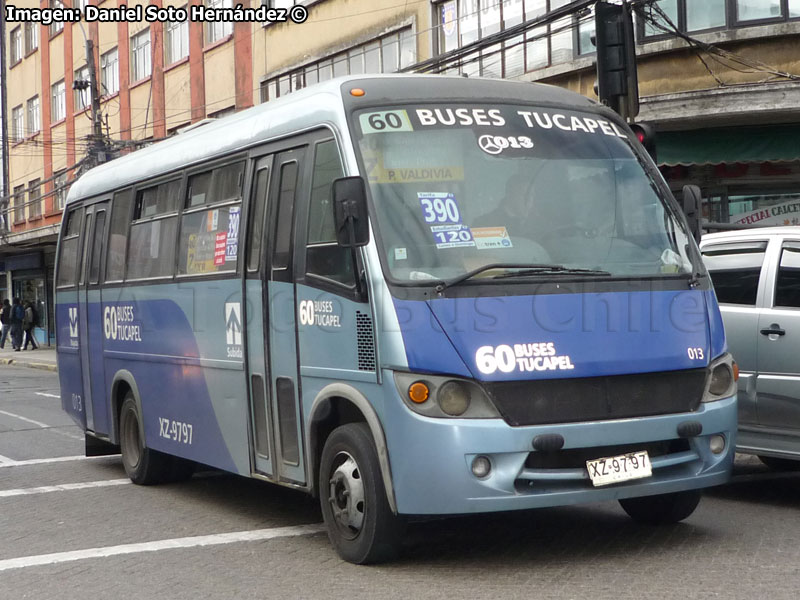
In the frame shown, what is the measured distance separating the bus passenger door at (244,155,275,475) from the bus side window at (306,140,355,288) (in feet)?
2.12

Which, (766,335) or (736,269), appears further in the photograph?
(736,269)

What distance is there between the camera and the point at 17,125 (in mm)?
46312

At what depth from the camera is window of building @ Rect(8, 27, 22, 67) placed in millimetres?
45938

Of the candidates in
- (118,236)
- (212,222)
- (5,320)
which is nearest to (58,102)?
(5,320)

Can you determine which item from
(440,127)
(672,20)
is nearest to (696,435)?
(440,127)

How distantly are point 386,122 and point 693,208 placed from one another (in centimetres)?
201

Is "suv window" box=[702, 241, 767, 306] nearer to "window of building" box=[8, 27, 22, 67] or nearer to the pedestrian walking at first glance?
the pedestrian walking

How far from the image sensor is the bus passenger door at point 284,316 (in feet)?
23.6

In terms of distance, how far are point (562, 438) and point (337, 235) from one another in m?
1.60

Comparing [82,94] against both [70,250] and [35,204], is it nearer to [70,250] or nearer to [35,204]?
[35,204]

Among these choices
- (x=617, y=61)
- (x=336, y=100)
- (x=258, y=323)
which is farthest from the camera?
(x=617, y=61)

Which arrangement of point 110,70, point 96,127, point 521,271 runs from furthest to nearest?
point 110,70 → point 96,127 → point 521,271

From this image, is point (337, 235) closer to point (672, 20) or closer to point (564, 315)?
point (564, 315)

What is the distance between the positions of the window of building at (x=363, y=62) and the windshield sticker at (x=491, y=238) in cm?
1469
